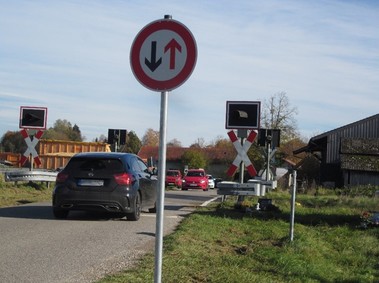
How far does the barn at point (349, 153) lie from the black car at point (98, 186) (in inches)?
821

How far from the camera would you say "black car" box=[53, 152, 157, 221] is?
1221cm

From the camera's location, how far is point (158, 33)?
16.5 ft

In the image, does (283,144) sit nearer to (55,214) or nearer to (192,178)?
(192,178)

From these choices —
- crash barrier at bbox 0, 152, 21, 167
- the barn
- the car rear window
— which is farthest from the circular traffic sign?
crash barrier at bbox 0, 152, 21, 167

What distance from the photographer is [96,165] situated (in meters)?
12.5

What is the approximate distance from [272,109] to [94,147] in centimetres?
3268

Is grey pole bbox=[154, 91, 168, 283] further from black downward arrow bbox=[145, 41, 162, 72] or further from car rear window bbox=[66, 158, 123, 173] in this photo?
car rear window bbox=[66, 158, 123, 173]

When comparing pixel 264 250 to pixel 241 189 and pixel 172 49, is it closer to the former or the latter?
pixel 241 189

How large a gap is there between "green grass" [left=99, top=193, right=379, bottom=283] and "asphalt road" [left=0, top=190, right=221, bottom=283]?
1.36 feet

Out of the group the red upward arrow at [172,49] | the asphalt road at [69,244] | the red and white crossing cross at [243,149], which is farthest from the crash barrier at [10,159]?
the red upward arrow at [172,49]

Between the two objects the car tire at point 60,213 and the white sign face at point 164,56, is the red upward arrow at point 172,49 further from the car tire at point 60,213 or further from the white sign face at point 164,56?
the car tire at point 60,213

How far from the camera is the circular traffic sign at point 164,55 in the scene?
195 inches

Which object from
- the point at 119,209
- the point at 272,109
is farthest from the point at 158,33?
the point at 272,109

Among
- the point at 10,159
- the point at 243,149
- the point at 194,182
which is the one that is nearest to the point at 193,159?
the point at 10,159
